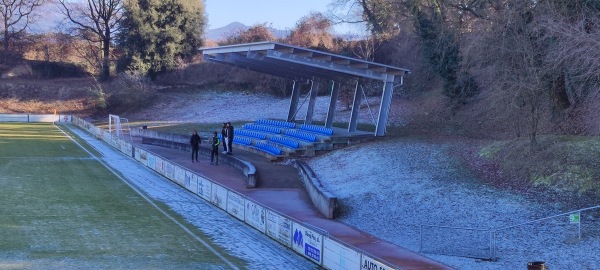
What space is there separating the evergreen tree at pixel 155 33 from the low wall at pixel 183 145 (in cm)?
2349

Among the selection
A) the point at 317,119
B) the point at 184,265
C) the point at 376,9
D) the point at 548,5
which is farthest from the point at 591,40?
the point at 376,9

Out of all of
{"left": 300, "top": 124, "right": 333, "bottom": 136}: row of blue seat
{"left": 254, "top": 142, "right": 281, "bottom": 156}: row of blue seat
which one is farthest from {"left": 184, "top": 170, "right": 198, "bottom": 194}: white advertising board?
{"left": 300, "top": 124, "right": 333, "bottom": 136}: row of blue seat

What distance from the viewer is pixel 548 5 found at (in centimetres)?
2533

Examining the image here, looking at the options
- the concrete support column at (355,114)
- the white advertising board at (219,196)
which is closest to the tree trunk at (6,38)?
the concrete support column at (355,114)

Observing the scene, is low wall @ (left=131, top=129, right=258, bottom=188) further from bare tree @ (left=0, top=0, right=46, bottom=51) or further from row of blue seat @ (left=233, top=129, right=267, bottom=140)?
bare tree @ (left=0, top=0, right=46, bottom=51)

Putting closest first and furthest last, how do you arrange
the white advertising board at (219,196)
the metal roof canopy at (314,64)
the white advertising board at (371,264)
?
the white advertising board at (371,264) < the white advertising board at (219,196) < the metal roof canopy at (314,64)

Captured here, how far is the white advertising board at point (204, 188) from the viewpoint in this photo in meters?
25.3

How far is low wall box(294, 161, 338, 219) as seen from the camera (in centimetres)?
2241

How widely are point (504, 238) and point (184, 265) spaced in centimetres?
861

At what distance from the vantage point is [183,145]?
138 feet

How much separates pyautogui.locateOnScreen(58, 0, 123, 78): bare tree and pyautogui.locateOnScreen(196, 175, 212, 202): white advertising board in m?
58.4

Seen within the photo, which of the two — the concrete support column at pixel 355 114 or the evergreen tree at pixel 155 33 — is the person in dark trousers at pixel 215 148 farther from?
the evergreen tree at pixel 155 33

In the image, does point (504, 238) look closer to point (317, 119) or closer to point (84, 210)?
point (84, 210)

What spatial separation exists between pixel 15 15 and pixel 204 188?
254 feet
